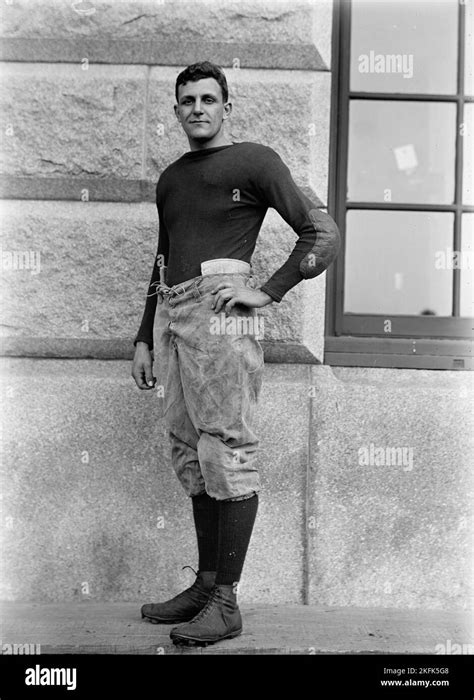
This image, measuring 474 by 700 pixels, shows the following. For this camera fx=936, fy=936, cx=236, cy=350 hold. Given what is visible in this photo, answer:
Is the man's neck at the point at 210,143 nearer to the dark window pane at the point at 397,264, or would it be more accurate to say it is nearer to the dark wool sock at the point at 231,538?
the dark window pane at the point at 397,264

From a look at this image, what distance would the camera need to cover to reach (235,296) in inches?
134

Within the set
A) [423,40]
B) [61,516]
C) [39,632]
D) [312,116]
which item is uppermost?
[423,40]

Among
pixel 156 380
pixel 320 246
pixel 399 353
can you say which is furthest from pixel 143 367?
pixel 399 353

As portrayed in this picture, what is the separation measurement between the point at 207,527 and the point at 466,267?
1870 millimetres

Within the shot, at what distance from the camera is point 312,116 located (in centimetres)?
429

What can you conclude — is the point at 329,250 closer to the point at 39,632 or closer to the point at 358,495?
the point at 358,495

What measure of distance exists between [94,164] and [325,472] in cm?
175

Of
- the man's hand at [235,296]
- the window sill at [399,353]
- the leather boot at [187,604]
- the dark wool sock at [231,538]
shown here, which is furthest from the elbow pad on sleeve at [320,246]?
the leather boot at [187,604]

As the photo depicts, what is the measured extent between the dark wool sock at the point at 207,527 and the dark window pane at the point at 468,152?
199 centimetres

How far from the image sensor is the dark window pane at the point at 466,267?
4.52m

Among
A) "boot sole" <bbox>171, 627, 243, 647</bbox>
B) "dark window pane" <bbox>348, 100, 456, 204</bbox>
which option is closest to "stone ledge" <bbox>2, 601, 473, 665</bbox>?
"boot sole" <bbox>171, 627, 243, 647</bbox>

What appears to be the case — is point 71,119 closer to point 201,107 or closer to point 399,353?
point 201,107
